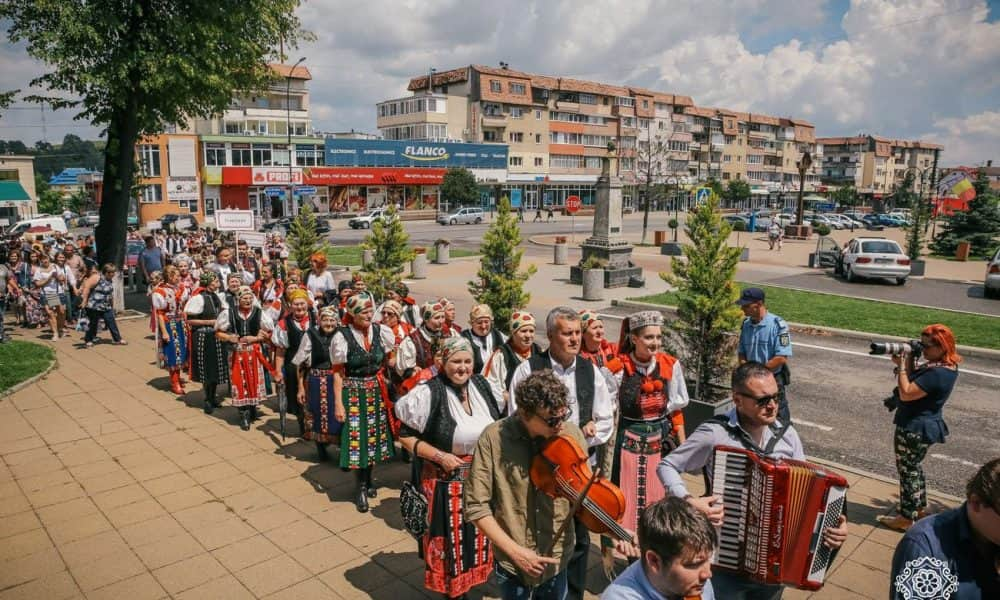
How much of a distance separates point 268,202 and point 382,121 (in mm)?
23850

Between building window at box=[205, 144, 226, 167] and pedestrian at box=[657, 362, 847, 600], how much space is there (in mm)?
59532

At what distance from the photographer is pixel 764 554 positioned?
2990 millimetres

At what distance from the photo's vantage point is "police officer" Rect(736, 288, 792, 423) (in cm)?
606

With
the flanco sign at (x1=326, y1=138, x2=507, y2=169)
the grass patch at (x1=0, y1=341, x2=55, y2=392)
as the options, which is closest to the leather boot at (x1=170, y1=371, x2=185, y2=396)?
the grass patch at (x1=0, y1=341, x2=55, y2=392)

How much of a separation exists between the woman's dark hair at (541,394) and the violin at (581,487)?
0.61 feet

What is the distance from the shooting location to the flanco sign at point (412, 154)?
61.0 metres

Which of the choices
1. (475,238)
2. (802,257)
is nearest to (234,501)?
(802,257)

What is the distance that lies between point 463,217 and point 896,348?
5163cm

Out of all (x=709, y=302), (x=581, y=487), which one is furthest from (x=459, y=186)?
(x=581, y=487)

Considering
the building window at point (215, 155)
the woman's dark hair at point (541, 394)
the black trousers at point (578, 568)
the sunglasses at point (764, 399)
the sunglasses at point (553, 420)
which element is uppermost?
the building window at point (215, 155)

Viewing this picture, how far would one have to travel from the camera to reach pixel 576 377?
14.6 ft

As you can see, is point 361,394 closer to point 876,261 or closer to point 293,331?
point 293,331

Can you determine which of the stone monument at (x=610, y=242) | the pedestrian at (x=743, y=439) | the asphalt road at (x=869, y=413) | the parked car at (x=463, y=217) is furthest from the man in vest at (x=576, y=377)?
the parked car at (x=463, y=217)

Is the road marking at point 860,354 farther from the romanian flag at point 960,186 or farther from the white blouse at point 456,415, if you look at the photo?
the romanian flag at point 960,186
